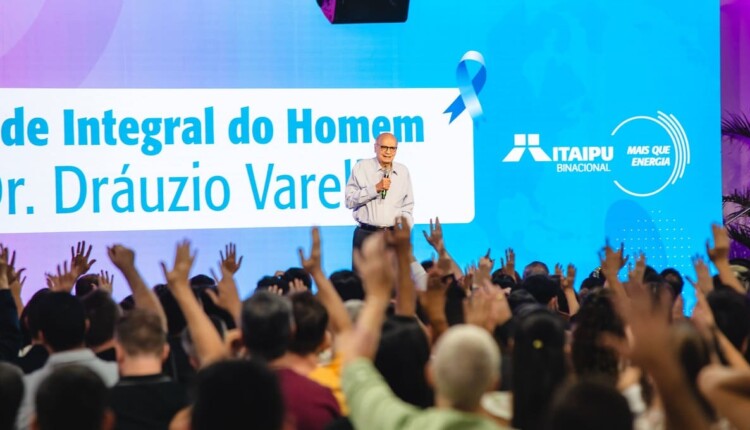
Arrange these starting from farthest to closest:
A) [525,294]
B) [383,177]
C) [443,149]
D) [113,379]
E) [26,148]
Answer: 1. [443,149]
2. [26,148]
3. [383,177]
4. [525,294]
5. [113,379]

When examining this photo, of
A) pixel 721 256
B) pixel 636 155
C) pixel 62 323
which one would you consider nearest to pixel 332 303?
pixel 62 323

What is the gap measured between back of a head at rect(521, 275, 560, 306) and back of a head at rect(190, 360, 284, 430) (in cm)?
323

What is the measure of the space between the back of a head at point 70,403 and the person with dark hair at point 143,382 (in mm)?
545

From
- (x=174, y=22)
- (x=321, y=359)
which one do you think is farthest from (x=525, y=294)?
(x=174, y=22)

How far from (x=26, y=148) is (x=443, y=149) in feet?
11.0

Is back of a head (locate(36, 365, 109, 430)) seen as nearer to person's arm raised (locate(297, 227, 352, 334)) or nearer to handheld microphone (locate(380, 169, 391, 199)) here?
person's arm raised (locate(297, 227, 352, 334))

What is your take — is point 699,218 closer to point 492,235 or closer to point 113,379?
point 492,235

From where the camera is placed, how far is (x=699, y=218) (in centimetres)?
923

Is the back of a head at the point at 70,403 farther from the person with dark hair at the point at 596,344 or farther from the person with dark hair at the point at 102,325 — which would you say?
the person with dark hair at the point at 102,325

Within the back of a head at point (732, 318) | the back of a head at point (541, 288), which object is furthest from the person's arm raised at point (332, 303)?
the back of a head at point (541, 288)

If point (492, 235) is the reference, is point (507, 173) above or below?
above

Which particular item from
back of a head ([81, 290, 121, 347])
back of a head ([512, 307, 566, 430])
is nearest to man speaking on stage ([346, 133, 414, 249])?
back of a head ([81, 290, 121, 347])

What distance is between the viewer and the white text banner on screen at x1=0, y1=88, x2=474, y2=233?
7945mm

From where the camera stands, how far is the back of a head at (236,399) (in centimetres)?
192
